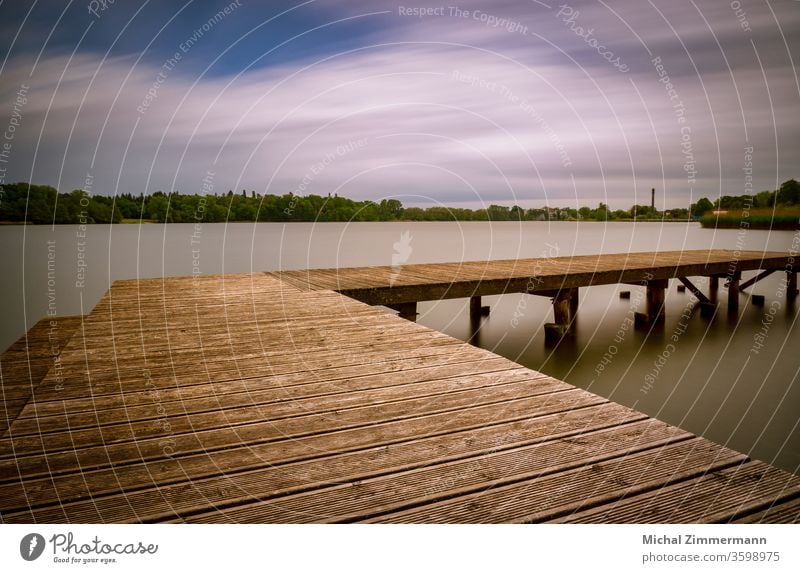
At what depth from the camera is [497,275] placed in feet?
32.7

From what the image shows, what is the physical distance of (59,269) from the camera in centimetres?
2500

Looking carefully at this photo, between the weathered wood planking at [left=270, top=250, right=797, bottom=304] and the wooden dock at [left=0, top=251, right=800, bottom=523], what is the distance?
420 centimetres

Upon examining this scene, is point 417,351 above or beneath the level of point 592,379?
above

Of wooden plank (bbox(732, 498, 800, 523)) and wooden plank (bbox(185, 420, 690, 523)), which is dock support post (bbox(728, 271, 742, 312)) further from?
wooden plank (bbox(732, 498, 800, 523))

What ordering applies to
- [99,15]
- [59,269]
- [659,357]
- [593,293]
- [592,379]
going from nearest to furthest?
[99,15] < [592,379] < [659,357] < [593,293] < [59,269]

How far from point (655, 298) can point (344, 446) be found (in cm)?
1237

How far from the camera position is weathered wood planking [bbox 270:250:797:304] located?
862cm

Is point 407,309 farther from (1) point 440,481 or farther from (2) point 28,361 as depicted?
(1) point 440,481

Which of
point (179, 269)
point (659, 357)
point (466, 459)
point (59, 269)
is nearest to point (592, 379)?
point (659, 357)

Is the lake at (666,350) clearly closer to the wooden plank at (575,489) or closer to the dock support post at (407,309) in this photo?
the dock support post at (407,309)

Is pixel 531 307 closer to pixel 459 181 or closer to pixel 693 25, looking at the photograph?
pixel 459 181

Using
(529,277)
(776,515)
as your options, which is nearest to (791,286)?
(529,277)

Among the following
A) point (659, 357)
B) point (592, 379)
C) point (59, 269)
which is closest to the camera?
point (592, 379)
